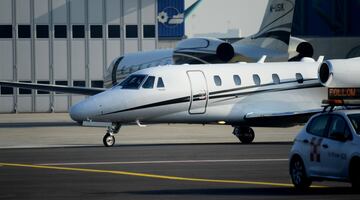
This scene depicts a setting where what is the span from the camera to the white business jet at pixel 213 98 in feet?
A: 116

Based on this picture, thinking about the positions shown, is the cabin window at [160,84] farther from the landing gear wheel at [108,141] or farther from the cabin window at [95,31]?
the cabin window at [95,31]

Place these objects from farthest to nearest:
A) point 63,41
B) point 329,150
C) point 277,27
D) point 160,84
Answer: point 63,41 < point 277,27 < point 160,84 < point 329,150

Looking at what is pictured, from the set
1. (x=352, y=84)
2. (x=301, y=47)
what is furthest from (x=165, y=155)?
(x=301, y=47)

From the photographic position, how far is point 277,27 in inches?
1976

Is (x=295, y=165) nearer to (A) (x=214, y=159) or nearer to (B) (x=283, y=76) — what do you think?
(A) (x=214, y=159)

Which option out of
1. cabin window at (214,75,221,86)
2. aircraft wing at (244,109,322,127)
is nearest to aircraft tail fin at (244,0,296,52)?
cabin window at (214,75,221,86)

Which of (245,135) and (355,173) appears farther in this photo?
(245,135)

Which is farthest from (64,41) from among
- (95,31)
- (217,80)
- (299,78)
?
(217,80)

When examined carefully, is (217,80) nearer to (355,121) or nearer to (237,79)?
(237,79)

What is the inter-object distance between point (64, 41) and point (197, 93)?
3743cm

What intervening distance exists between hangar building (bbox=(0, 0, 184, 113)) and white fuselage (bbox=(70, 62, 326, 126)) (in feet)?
113

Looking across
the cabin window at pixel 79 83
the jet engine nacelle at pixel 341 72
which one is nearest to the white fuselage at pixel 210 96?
the jet engine nacelle at pixel 341 72

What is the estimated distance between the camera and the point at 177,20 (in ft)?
281

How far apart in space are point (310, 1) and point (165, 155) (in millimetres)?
52496
